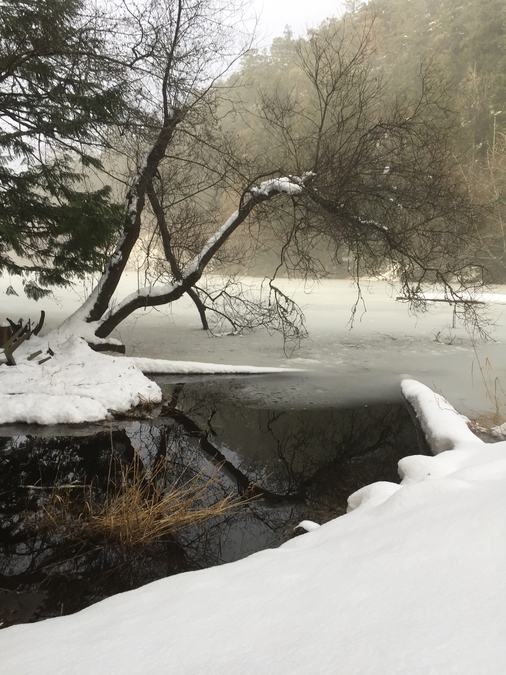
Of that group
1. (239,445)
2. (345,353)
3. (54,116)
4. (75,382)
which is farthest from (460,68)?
(239,445)

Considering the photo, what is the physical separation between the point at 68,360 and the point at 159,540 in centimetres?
529

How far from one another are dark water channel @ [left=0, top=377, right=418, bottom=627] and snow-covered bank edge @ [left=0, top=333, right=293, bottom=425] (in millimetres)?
281

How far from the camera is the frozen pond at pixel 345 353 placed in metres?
8.42

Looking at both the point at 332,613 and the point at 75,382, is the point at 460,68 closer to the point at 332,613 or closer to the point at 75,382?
the point at 75,382

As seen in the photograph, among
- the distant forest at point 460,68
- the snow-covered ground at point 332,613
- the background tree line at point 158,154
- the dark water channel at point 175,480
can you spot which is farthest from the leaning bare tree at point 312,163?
the distant forest at point 460,68

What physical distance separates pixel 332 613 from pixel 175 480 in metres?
3.60

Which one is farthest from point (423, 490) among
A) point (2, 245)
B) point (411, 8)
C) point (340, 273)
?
point (411, 8)

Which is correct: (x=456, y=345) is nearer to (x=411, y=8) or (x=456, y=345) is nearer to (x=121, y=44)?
(x=121, y=44)

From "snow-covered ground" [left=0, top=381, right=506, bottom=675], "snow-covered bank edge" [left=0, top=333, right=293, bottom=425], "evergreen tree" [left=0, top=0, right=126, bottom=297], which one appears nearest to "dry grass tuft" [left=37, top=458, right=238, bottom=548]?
"snow-covered ground" [left=0, top=381, right=506, bottom=675]

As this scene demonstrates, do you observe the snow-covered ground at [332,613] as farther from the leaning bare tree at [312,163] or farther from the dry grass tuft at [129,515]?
the leaning bare tree at [312,163]

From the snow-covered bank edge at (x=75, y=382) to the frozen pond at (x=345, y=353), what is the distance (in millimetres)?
966

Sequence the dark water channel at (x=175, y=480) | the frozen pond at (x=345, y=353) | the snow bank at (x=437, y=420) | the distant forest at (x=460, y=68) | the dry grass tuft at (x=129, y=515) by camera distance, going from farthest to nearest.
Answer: the distant forest at (x=460, y=68) < the frozen pond at (x=345, y=353) < the snow bank at (x=437, y=420) < the dry grass tuft at (x=129, y=515) < the dark water channel at (x=175, y=480)

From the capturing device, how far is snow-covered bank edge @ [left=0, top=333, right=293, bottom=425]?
7051mm

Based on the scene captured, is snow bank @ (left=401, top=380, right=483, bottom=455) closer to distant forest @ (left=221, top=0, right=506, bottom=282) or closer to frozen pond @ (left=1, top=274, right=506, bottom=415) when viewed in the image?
frozen pond @ (left=1, top=274, right=506, bottom=415)
